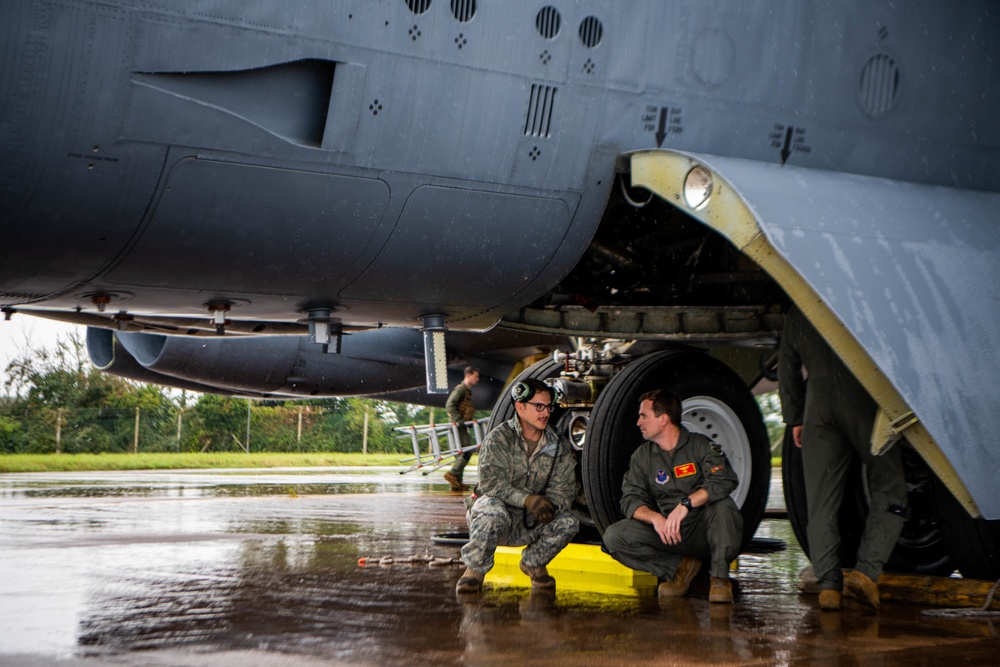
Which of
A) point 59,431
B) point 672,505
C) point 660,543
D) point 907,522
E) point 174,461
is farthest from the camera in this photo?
point 174,461

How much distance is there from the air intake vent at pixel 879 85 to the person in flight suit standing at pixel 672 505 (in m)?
1.79

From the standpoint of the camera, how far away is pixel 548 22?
505 cm

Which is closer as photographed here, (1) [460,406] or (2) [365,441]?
(1) [460,406]

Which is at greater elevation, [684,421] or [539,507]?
[684,421]

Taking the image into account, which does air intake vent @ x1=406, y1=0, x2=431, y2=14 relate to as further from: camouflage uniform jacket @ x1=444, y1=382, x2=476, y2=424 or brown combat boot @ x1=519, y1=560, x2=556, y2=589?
camouflage uniform jacket @ x1=444, y1=382, x2=476, y2=424

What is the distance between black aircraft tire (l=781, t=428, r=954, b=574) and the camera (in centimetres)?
631

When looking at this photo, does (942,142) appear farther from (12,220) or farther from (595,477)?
(12,220)

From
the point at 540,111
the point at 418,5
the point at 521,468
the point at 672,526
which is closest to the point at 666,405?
the point at 672,526

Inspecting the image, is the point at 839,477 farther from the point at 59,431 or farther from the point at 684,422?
the point at 59,431

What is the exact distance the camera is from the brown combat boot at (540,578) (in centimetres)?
600

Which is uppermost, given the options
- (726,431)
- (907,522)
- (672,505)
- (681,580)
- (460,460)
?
(460,460)

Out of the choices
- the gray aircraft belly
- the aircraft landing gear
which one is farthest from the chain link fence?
the gray aircraft belly

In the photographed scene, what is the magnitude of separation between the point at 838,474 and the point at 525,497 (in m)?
1.59

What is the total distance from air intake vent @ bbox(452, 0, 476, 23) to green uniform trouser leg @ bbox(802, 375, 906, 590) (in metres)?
2.55
